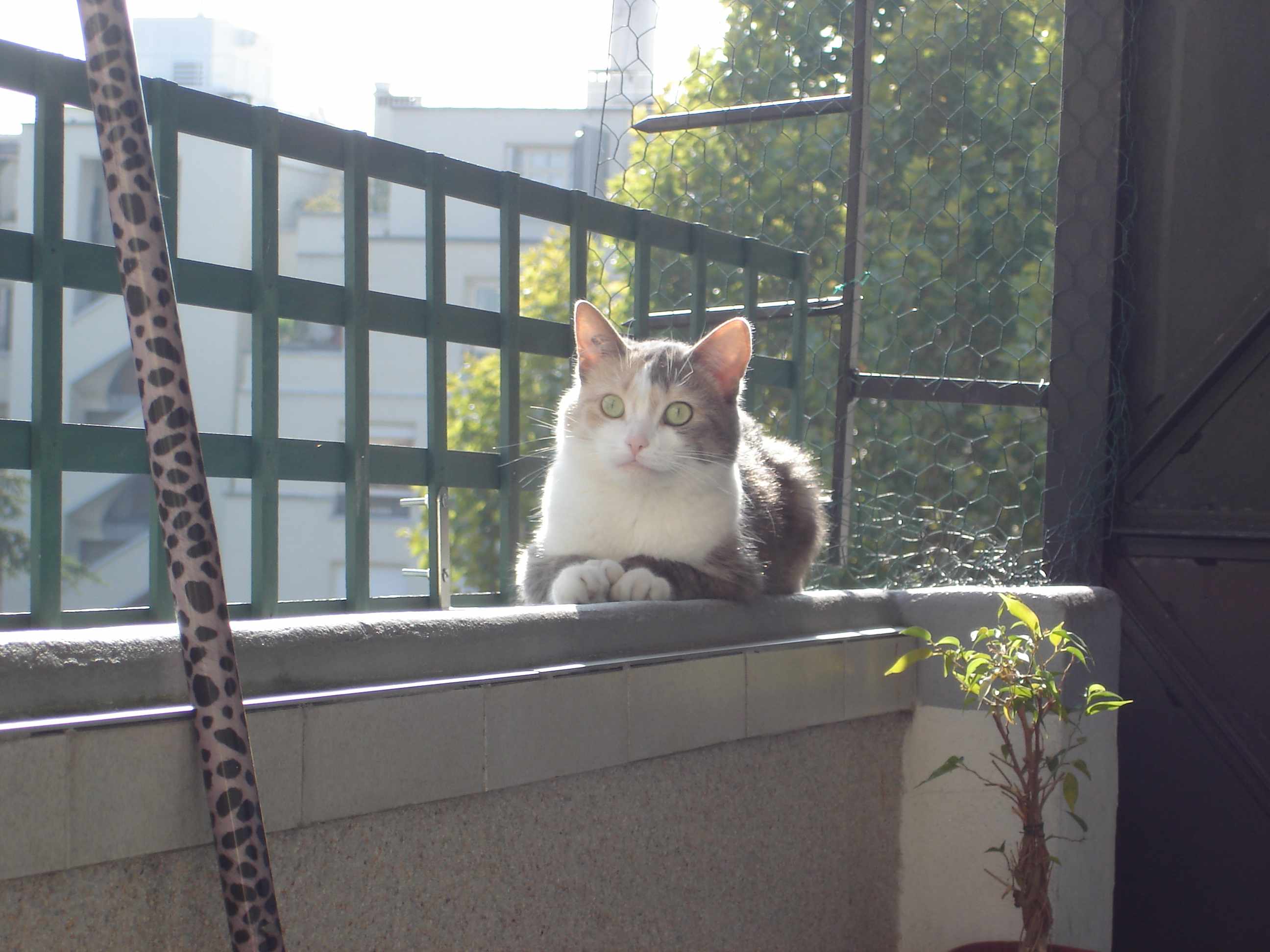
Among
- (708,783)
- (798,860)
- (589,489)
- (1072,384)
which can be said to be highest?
(1072,384)

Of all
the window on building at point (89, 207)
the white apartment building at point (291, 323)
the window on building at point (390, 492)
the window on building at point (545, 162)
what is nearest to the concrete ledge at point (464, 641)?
the window on building at point (89, 207)

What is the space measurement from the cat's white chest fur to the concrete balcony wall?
0.16m

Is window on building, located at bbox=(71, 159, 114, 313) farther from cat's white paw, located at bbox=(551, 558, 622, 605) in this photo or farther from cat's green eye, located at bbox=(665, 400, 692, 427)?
cat's white paw, located at bbox=(551, 558, 622, 605)

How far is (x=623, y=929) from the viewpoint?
1226 millimetres

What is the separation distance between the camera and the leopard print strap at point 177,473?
74 centimetres

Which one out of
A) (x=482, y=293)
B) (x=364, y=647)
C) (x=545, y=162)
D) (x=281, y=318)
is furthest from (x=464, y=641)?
(x=545, y=162)

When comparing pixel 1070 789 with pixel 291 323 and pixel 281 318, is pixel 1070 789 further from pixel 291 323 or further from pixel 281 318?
pixel 291 323

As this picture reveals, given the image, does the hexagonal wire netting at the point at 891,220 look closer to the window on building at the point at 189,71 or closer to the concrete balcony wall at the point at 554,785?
the concrete balcony wall at the point at 554,785

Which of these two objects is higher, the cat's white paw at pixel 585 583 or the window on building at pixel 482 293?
the window on building at pixel 482 293

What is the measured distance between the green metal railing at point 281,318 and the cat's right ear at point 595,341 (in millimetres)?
62

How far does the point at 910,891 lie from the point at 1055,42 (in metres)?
3.20

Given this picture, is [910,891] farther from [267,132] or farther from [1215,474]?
[267,132]

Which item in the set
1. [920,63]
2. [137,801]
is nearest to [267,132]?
[137,801]

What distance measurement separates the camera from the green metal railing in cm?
115
